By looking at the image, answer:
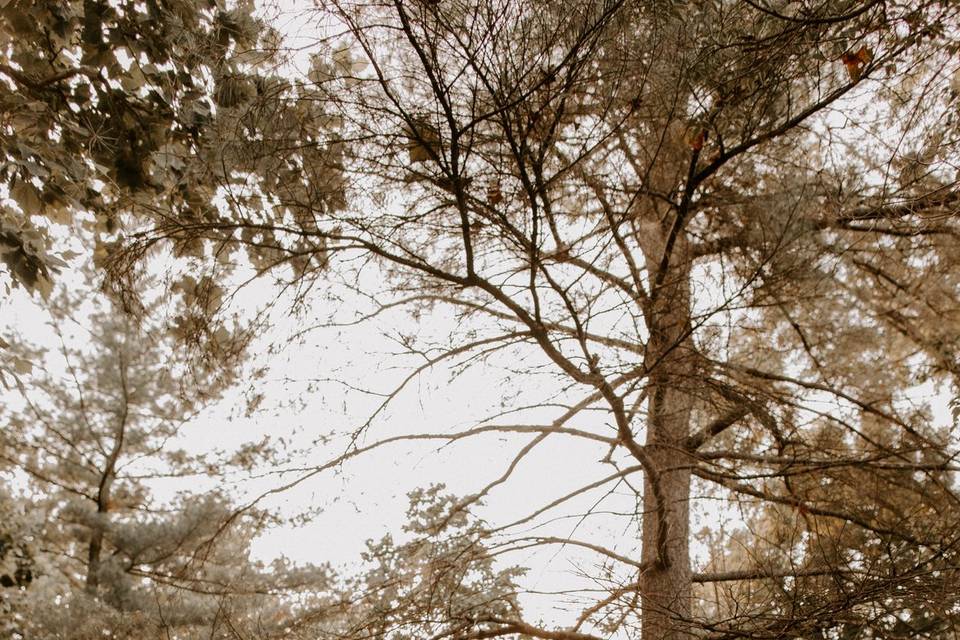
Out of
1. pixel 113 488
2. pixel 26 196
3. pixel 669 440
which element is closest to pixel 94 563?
pixel 113 488

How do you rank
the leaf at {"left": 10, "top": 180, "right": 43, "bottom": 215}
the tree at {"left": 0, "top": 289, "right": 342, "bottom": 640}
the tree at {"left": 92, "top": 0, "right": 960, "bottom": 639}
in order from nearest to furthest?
the tree at {"left": 92, "top": 0, "right": 960, "bottom": 639}
the leaf at {"left": 10, "top": 180, "right": 43, "bottom": 215}
the tree at {"left": 0, "top": 289, "right": 342, "bottom": 640}

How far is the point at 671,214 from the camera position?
3822mm

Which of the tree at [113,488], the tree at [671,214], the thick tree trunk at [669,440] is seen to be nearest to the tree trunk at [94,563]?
the tree at [113,488]

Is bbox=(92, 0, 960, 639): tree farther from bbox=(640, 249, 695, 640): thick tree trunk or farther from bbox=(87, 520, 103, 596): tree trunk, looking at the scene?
bbox=(87, 520, 103, 596): tree trunk

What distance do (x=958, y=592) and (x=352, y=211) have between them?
8.08 feet

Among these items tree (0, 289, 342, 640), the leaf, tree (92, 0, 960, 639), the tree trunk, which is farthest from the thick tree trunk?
the tree trunk

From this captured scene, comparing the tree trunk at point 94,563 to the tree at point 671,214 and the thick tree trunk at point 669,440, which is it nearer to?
the tree at point 671,214

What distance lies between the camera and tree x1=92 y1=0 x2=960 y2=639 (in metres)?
2.20

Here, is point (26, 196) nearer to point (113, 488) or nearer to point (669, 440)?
point (669, 440)

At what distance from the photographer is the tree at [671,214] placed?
7.22ft

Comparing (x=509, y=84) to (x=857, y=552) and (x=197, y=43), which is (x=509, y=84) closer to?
(x=197, y=43)

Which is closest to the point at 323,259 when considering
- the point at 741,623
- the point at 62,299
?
the point at 741,623

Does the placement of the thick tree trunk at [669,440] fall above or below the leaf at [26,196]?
below

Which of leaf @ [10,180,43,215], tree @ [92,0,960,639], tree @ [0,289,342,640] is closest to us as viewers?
tree @ [92,0,960,639]
